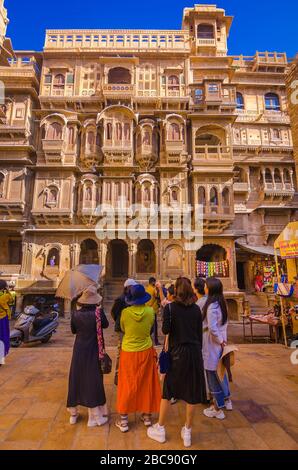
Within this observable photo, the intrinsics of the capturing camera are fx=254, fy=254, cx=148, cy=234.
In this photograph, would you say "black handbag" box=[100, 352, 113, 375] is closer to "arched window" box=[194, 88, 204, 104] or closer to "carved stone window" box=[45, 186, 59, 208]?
"carved stone window" box=[45, 186, 59, 208]

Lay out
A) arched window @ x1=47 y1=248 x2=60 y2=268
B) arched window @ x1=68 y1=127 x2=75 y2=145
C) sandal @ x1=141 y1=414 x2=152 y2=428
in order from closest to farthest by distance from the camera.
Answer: sandal @ x1=141 y1=414 x2=152 y2=428, arched window @ x1=47 y1=248 x2=60 y2=268, arched window @ x1=68 y1=127 x2=75 y2=145

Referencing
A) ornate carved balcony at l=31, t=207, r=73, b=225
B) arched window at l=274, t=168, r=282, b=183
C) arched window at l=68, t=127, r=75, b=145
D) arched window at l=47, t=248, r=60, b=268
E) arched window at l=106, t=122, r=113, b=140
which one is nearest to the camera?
ornate carved balcony at l=31, t=207, r=73, b=225

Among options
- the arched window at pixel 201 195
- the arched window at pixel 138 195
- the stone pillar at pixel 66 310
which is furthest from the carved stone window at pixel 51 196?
the arched window at pixel 201 195

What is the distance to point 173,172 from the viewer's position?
1850 centimetres

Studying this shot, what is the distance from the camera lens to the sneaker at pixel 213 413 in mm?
3590

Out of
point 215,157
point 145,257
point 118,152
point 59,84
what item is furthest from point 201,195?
point 59,84

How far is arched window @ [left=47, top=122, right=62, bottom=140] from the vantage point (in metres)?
18.5

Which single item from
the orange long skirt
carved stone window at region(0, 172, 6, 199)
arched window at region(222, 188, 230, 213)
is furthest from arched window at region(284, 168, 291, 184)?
carved stone window at region(0, 172, 6, 199)

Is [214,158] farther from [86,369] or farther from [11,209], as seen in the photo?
[86,369]

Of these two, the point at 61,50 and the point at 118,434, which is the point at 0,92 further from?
the point at 118,434

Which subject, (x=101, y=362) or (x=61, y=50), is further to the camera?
(x=61, y=50)

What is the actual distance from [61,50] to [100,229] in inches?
588

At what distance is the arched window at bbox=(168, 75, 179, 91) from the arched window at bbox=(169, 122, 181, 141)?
3.47 metres

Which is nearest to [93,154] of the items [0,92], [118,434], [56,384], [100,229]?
[100,229]
